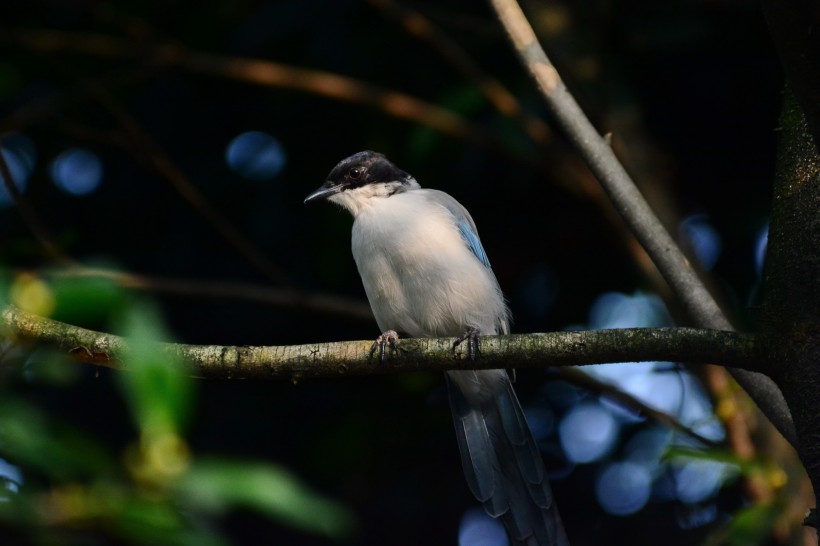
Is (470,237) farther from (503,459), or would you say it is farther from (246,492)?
(246,492)

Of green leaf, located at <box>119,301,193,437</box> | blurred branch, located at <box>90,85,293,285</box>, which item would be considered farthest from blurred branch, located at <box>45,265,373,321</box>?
green leaf, located at <box>119,301,193,437</box>

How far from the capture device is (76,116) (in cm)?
658

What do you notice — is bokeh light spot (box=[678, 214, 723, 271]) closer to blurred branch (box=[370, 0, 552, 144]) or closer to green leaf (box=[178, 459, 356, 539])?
blurred branch (box=[370, 0, 552, 144])

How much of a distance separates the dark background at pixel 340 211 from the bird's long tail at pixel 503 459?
3.59ft

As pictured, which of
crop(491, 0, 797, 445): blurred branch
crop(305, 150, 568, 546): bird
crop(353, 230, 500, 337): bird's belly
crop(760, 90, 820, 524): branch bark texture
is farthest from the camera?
crop(353, 230, 500, 337): bird's belly

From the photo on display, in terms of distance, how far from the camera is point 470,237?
17.1 ft

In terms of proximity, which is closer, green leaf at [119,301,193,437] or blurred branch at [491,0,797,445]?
green leaf at [119,301,193,437]

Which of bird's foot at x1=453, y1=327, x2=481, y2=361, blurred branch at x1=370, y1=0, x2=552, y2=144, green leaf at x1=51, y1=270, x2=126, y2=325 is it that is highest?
blurred branch at x1=370, y1=0, x2=552, y2=144

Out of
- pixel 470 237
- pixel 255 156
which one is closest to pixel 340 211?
pixel 255 156

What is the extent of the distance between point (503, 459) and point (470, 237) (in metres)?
1.20

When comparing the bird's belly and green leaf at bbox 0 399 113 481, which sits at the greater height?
the bird's belly

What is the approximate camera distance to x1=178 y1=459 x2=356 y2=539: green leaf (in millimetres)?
1939

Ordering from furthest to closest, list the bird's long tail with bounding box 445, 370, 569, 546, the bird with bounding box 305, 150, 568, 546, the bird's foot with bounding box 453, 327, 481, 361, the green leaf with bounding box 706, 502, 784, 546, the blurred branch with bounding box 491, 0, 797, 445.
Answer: the bird with bounding box 305, 150, 568, 546 < the bird's long tail with bounding box 445, 370, 569, 546 < the green leaf with bounding box 706, 502, 784, 546 < the blurred branch with bounding box 491, 0, 797, 445 < the bird's foot with bounding box 453, 327, 481, 361

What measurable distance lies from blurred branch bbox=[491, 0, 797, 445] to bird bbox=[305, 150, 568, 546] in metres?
1.27
